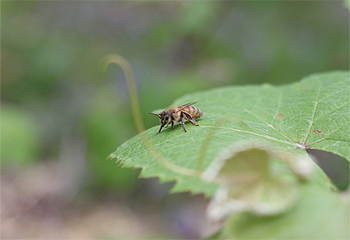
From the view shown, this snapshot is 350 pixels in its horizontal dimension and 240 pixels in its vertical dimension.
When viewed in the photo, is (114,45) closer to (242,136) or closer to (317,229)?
(242,136)

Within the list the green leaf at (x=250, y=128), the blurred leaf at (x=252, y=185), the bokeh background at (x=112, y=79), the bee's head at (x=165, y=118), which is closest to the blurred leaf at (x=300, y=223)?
the blurred leaf at (x=252, y=185)

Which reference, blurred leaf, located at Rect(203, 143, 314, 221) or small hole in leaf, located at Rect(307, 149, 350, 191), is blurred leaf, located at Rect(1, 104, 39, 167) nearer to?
small hole in leaf, located at Rect(307, 149, 350, 191)

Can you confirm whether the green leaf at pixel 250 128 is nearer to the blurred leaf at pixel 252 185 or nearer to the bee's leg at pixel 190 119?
the bee's leg at pixel 190 119

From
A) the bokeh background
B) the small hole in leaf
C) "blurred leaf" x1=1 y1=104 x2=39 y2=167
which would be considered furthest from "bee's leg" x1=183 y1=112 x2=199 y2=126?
"blurred leaf" x1=1 y1=104 x2=39 y2=167

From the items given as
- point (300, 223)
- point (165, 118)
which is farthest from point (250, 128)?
point (300, 223)

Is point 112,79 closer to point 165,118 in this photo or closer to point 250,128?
point 165,118

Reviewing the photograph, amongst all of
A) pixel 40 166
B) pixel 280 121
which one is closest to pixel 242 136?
pixel 280 121
